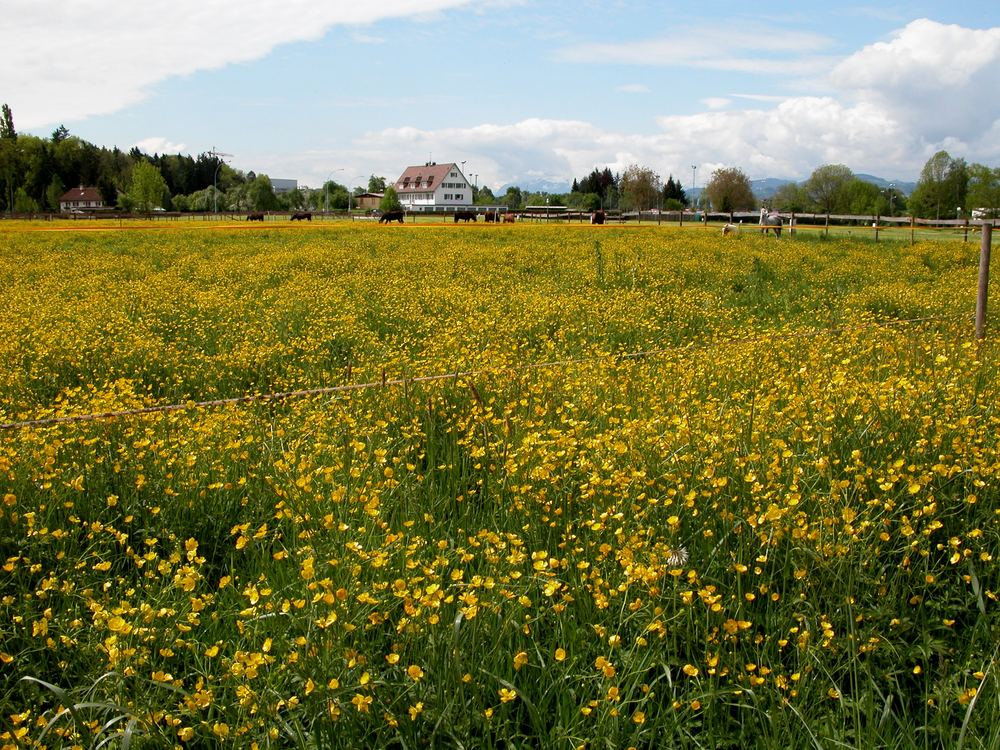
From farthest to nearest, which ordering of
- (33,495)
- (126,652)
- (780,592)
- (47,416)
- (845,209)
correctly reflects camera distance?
(845,209) → (47,416) → (33,495) → (780,592) → (126,652)

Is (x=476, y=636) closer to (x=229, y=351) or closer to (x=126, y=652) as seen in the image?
(x=126, y=652)

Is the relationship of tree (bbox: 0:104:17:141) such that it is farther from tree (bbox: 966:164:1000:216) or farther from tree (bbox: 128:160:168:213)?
tree (bbox: 966:164:1000:216)

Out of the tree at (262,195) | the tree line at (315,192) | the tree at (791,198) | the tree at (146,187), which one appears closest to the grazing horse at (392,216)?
the tree line at (315,192)

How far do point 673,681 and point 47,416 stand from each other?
4460mm

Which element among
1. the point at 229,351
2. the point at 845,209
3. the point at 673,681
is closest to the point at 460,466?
the point at 673,681

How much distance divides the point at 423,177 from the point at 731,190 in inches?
2514

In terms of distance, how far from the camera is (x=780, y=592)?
11.3ft

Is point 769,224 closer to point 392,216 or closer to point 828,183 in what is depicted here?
point 392,216

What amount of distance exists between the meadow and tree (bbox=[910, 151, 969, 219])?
378 feet

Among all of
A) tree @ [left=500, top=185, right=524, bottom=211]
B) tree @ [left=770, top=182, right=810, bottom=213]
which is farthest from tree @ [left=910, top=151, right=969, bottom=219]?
tree @ [left=500, top=185, right=524, bottom=211]

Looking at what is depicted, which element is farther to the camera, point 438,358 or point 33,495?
point 438,358

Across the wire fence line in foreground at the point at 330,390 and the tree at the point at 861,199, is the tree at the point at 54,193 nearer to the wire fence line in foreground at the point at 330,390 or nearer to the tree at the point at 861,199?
the tree at the point at 861,199

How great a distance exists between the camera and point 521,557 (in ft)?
9.96

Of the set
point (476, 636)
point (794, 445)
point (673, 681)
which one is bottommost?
point (673, 681)
